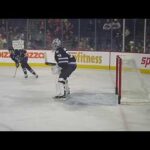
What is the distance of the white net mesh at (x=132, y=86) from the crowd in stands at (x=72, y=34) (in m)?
3.67

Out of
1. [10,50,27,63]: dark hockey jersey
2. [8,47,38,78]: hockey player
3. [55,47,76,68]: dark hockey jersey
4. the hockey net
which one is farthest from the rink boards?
[55,47,76,68]: dark hockey jersey

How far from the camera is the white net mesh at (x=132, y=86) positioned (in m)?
11.0

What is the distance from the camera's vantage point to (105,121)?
29.6ft

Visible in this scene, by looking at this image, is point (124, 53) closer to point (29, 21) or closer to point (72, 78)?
point (72, 78)

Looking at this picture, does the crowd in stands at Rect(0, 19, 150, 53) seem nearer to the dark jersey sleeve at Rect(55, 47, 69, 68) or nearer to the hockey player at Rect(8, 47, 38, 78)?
the hockey player at Rect(8, 47, 38, 78)

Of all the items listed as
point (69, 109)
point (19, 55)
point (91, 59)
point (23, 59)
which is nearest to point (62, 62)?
point (69, 109)

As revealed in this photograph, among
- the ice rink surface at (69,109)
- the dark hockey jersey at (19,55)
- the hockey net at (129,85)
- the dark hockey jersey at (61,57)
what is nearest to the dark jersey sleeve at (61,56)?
the dark hockey jersey at (61,57)

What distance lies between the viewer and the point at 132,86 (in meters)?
12.2

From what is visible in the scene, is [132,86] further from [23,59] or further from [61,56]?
[23,59]

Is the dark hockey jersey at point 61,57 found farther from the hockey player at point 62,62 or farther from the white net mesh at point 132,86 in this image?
the white net mesh at point 132,86
